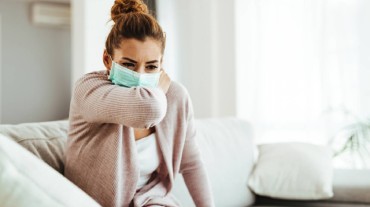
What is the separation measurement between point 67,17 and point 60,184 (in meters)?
4.88

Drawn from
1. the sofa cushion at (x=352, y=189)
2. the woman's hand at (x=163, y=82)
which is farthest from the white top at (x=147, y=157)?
the sofa cushion at (x=352, y=189)

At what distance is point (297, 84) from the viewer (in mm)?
3893

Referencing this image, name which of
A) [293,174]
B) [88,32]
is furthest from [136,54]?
[88,32]

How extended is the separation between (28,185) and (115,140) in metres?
0.57

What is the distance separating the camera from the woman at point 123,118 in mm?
1166

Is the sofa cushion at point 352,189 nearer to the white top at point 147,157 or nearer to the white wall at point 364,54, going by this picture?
the white top at point 147,157

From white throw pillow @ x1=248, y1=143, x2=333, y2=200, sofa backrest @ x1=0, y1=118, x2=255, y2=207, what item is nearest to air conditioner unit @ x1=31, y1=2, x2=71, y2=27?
sofa backrest @ x1=0, y1=118, x2=255, y2=207

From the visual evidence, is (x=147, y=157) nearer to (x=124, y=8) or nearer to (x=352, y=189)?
(x=124, y=8)

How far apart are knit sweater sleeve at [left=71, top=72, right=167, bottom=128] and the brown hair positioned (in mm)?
146

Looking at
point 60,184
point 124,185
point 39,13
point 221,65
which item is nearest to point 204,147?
point 124,185

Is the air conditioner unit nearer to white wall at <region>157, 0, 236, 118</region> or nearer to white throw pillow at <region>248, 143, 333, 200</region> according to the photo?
white wall at <region>157, 0, 236, 118</region>

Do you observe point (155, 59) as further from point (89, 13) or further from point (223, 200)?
point (89, 13)

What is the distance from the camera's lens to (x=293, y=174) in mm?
2275

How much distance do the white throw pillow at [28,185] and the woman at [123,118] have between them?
0.40m
